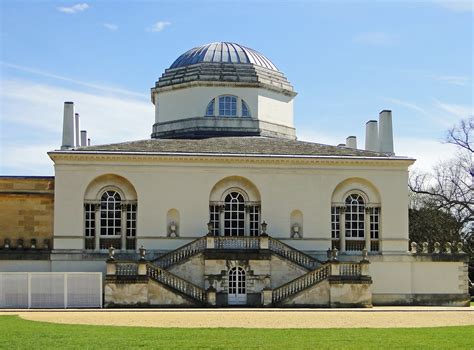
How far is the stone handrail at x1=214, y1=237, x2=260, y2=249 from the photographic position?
42875 millimetres

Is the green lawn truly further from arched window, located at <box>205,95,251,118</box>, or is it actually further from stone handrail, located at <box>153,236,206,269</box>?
arched window, located at <box>205,95,251,118</box>

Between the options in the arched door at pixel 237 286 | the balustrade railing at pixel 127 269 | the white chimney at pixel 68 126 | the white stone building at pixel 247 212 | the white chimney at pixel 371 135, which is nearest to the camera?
the balustrade railing at pixel 127 269

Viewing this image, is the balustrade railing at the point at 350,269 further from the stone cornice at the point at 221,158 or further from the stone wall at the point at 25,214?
the stone wall at the point at 25,214

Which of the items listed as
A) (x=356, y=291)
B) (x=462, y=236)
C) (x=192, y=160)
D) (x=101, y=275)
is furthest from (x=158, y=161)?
(x=462, y=236)

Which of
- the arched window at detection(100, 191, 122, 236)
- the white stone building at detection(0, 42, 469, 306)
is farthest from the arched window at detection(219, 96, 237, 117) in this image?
the arched window at detection(100, 191, 122, 236)

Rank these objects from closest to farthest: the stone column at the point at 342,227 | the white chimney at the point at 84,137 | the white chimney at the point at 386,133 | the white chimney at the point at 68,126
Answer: the white chimney at the point at 68,126, the stone column at the point at 342,227, the white chimney at the point at 386,133, the white chimney at the point at 84,137

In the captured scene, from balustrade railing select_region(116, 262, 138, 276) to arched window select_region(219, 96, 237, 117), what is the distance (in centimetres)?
1388

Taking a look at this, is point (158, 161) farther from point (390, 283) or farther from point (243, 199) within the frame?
point (390, 283)

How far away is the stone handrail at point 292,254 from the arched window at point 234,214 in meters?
2.74

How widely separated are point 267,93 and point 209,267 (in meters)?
14.0

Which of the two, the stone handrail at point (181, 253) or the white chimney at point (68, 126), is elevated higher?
the white chimney at point (68, 126)

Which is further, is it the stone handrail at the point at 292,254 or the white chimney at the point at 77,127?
the white chimney at the point at 77,127

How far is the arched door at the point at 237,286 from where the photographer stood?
4194 centimetres

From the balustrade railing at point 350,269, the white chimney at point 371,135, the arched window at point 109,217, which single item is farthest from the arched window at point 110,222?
the white chimney at point 371,135
